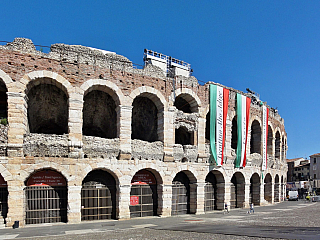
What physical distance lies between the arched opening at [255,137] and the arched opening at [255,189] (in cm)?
A: 276

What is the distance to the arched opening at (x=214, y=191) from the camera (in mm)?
26234

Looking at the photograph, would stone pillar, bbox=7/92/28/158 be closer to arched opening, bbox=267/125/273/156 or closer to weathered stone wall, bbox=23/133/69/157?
weathered stone wall, bbox=23/133/69/157

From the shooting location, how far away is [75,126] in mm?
18984

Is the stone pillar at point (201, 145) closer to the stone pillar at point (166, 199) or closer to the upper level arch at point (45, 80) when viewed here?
the stone pillar at point (166, 199)

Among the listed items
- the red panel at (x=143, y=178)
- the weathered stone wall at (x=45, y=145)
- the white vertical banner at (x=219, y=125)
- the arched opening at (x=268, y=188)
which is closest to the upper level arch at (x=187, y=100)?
the white vertical banner at (x=219, y=125)

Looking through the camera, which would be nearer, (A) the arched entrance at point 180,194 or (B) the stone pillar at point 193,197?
(A) the arched entrance at point 180,194

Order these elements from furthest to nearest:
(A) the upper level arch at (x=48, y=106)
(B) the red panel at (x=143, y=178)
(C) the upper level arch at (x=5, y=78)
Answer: (B) the red panel at (x=143, y=178) → (A) the upper level arch at (x=48, y=106) → (C) the upper level arch at (x=5, y=78)

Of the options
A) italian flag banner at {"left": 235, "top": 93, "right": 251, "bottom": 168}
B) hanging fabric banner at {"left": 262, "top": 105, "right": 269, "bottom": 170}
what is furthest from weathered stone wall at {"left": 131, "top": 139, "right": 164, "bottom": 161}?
hanging fabric banner at {"left": 262, "top": 105, "right": 269, "bottom": 170}

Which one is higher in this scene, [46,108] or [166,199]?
[46,108]

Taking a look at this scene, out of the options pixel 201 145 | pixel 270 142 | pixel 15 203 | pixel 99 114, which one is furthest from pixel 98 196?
pixel 270 142

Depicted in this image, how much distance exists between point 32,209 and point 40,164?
9.46ft

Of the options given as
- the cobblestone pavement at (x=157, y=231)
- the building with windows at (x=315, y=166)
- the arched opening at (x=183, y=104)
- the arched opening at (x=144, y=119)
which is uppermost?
the arched opening at (x=183, y=104)

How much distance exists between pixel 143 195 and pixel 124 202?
89.0 inches

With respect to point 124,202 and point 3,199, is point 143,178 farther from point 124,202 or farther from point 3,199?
point 3,199
